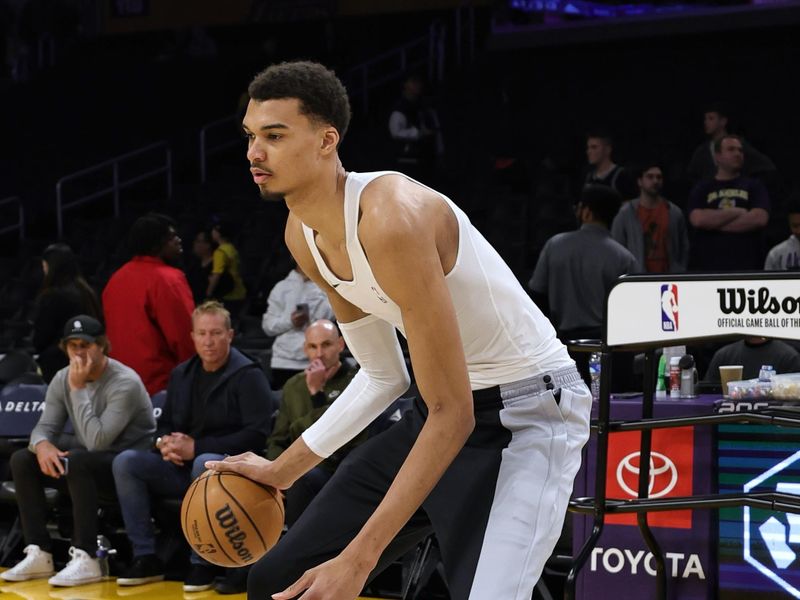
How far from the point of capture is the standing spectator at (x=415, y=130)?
11.3m

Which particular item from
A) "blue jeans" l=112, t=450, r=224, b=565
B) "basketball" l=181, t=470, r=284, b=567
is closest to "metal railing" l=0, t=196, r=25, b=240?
"blue jeans" l=112, t=450, r=224, b=565

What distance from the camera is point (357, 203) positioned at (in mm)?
2678

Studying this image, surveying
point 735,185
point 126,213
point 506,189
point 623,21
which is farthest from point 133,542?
point 623,21

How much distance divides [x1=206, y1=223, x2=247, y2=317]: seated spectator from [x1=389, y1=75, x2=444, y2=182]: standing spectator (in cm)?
183

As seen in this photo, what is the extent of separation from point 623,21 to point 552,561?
32.8 feet

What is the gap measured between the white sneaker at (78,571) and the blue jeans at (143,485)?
0.24 metres

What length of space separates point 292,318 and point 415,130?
12.6 feet

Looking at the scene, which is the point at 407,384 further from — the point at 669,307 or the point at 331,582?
the point at 669,307

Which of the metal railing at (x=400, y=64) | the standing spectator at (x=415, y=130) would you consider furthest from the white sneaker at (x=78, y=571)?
the metal railing at (x=400, y=64)

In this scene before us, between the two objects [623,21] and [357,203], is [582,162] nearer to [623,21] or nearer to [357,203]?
[623,21]

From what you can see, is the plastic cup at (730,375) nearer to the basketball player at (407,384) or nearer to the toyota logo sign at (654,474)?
the toyota logo sign at (654,474)

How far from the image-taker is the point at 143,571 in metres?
6.44

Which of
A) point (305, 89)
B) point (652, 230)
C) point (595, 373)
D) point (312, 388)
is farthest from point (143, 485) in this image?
point (305, 89)

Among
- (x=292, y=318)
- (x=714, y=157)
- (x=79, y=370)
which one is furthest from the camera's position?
(x=714, y=157)
